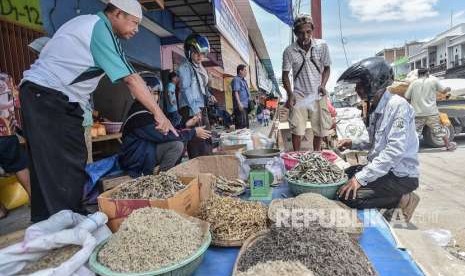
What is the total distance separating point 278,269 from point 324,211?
699 millimetres

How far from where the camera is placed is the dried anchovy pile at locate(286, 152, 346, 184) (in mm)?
2629

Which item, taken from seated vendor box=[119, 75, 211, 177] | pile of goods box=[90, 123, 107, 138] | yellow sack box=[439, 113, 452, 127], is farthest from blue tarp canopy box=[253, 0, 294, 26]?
yellow sack box=[439, 113, 452, 127]

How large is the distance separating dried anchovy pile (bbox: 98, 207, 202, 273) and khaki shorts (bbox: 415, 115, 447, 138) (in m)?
9.36

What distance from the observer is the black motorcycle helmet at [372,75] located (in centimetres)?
281

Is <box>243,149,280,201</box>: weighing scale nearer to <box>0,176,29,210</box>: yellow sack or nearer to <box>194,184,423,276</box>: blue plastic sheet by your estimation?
<box>194,184,423,276</box>: blue plastic sheet

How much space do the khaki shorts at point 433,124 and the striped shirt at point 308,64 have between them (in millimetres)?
5917

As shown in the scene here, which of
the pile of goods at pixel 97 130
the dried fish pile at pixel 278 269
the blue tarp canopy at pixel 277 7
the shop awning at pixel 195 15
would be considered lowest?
the dried fish pile at pixel 278 269

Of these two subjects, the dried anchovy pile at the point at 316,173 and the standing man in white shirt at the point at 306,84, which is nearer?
the dried anchovy pile at the point at 316,173

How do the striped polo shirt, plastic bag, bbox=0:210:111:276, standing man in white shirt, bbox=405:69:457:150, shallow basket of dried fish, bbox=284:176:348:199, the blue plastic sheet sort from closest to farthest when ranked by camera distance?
plastic bag, bbox=0:210:111:276, the blue plastic sheet, the striped polo shirt, shallow basket of dried fish, bbox=284:176:348:199, standing man in white shirt, bbox=405:69:457:150

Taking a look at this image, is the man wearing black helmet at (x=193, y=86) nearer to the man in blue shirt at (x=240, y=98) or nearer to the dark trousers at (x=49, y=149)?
the dark trousers at (x=49, y=149)

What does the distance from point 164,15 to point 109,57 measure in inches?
265

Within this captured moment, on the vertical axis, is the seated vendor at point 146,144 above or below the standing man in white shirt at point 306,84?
below

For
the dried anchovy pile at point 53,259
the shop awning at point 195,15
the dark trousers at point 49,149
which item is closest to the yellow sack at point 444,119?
the shop awning at point 195,15

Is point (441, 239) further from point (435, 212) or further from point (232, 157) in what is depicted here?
point (232, 157)
